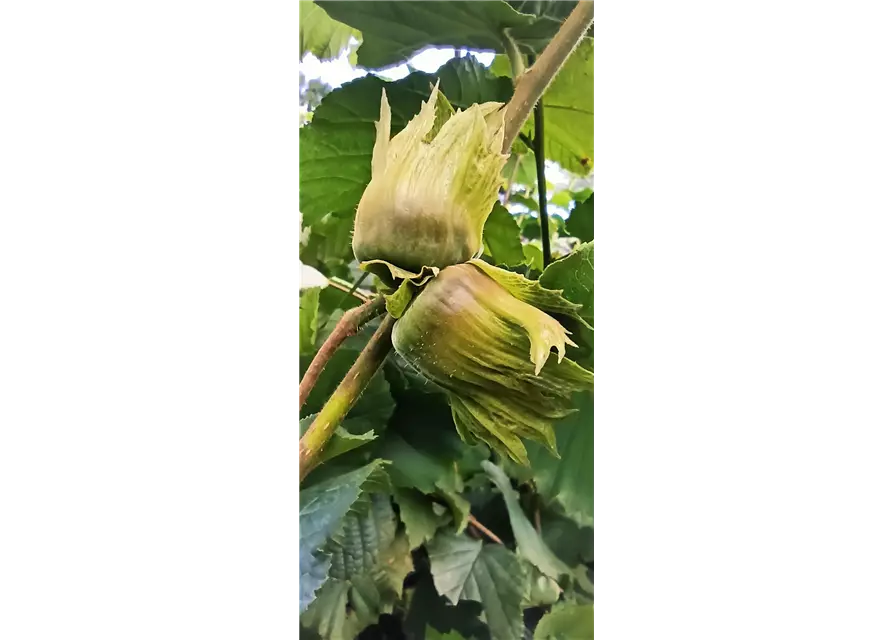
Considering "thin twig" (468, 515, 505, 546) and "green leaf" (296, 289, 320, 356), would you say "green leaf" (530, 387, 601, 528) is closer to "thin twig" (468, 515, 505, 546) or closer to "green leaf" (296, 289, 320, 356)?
"thin twig" (468, 515, 505, 546)

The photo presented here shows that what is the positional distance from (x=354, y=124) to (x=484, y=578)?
43cm

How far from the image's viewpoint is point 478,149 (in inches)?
24.3

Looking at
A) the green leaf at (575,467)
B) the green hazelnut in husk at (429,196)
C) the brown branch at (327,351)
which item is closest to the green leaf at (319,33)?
the green hazelnut in husk at (429,196)

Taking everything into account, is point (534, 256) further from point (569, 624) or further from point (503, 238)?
point (569, 624)

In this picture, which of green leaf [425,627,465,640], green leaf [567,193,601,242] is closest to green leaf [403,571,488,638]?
green leaf [425,627,465,640]

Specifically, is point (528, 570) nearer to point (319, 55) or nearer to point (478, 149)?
point (478, 149)

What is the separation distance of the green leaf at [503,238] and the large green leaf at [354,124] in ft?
0.33

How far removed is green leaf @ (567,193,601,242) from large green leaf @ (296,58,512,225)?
12 cm

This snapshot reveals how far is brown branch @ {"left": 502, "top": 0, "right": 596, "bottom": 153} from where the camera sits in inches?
26.3

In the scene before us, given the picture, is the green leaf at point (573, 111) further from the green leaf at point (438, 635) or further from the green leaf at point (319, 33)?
the green leaf at point (438, 635)

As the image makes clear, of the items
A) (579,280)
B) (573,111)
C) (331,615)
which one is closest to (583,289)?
(579,280)

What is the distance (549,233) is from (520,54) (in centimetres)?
16

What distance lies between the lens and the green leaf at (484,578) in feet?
2.32

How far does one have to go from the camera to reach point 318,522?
0.68 meters
